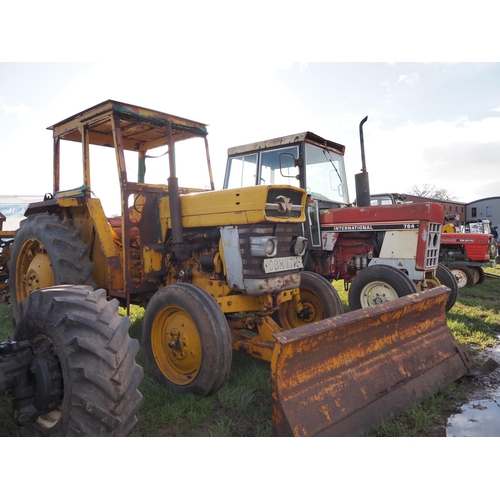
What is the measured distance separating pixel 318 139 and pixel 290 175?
0.77m

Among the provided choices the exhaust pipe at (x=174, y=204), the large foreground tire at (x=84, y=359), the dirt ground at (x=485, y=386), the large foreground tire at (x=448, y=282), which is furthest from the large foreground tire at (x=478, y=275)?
the large foreground tire at (x=84, y=359)

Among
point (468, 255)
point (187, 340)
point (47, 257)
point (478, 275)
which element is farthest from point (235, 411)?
point (478, 275)

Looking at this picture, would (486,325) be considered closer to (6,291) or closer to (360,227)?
(360,227)

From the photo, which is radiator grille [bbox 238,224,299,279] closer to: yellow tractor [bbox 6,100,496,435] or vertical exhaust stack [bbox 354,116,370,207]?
yellow tractor [bbox 6,100,496,435]

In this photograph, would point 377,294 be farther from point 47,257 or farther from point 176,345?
point 47,257

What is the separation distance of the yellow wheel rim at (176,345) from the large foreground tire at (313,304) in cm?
149

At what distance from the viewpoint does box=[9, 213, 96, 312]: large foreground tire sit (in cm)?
379

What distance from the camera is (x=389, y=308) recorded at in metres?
3.21

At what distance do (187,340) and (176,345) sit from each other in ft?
0.40

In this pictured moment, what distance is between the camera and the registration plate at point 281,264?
3.41 m

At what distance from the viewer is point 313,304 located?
4453mm

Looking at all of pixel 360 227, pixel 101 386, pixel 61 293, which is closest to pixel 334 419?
pixel 101 386

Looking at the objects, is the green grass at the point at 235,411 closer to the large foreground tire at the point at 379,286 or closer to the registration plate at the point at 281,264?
the registration plate at the point at 281,264

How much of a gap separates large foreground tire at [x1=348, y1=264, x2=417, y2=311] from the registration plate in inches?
72.5
